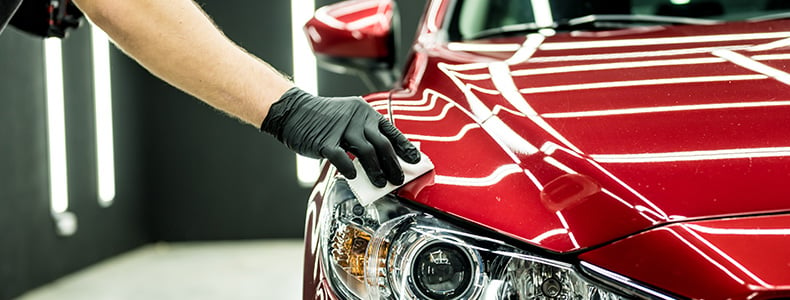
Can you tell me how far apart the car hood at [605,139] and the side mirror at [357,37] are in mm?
653

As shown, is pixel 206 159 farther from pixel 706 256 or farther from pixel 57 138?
pixel 706 256

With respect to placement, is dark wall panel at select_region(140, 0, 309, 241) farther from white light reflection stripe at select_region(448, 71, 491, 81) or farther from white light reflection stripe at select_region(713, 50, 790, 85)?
white light reflection stripe at select_region(713, 50, 790, 85)

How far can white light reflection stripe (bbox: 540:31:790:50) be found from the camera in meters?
1.35

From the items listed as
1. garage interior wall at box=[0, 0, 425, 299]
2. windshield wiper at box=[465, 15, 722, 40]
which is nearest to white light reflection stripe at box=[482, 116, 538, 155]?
windshield wiper at box=[465, 15, 722, 40]

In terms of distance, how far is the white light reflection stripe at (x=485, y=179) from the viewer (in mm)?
958

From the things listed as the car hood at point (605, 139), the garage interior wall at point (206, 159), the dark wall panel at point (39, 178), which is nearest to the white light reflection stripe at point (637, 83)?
the car hood at point (605, 139)

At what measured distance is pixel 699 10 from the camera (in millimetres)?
1654

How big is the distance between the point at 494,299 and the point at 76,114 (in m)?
3.70

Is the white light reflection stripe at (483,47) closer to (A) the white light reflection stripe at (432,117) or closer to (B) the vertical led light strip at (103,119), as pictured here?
(A) the white light reflection stripe at (432,117)

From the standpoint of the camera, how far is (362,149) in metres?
1.09

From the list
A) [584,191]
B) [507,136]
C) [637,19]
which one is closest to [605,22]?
[637,19]

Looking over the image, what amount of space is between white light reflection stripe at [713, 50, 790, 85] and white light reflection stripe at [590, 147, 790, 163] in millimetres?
209

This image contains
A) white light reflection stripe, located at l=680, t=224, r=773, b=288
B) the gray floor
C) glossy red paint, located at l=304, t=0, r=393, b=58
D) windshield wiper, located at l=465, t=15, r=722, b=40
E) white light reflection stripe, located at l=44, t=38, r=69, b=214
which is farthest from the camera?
white light reflection stripe, located at l=44, t=38, r=69, b=214

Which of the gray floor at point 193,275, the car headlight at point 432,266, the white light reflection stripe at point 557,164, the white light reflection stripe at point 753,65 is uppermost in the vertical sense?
Answer: the white light reflection stripe at point 753,65
